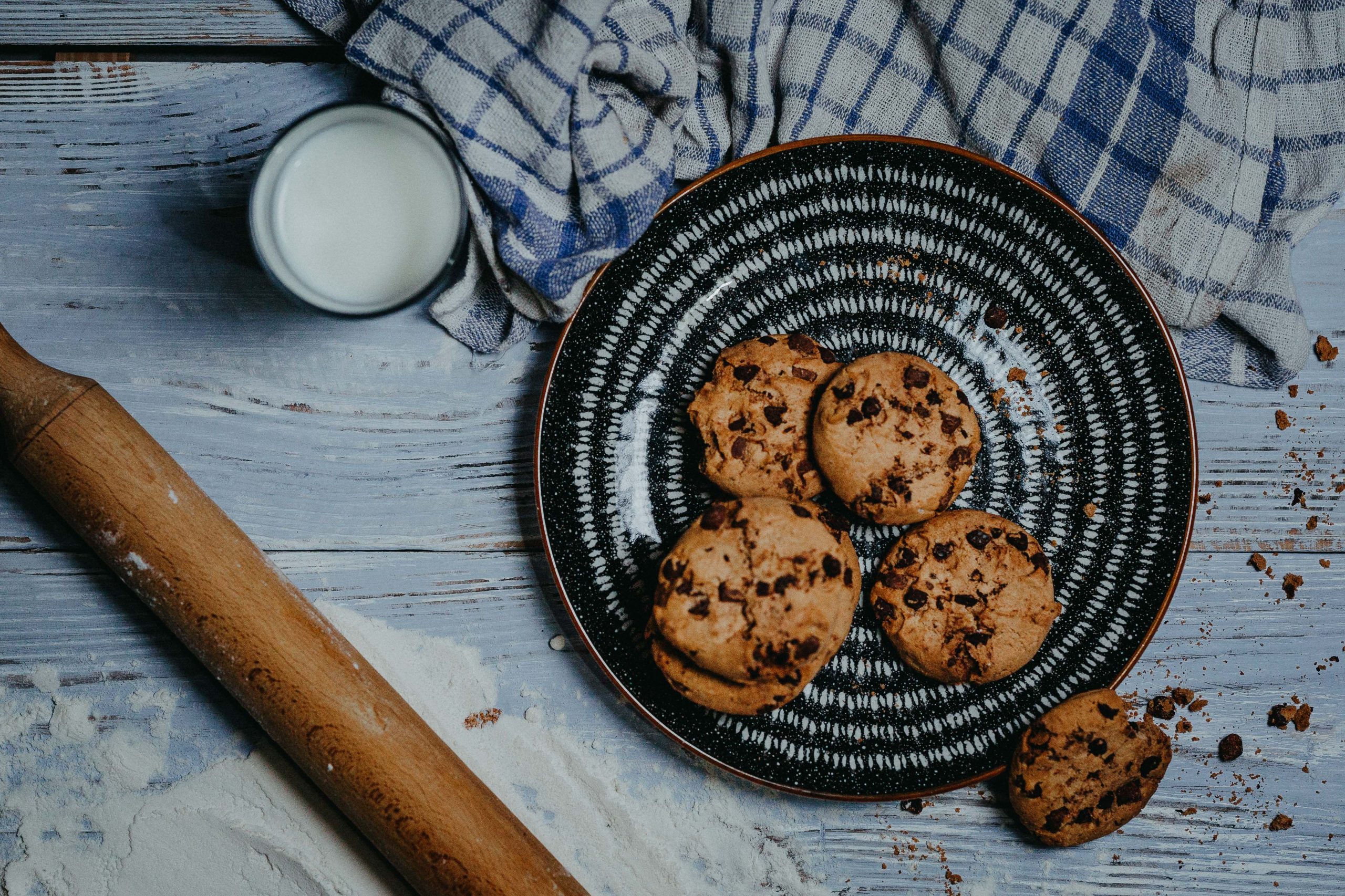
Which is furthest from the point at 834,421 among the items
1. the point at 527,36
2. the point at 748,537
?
the point at 527,36

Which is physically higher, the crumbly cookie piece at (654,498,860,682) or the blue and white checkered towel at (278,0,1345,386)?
the blue and white checkered towel at (278,0,1345,386)

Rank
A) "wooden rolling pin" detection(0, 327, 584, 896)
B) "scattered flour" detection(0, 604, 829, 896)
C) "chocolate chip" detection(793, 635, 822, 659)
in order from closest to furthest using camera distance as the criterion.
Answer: "chocolate chip" detection(793, 635, 822, 659)
"wooden rolling pin" detection(0, 327, 584, 896)
"scattered flour" detection(0, 604, 829, 896)

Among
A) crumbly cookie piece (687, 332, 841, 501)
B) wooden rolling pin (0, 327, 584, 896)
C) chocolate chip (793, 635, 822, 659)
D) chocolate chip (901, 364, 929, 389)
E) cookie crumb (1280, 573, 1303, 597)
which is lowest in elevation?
wooden rolling pin (0, 327, 584, 896)

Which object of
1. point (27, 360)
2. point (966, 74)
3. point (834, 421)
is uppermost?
point (966, 74)

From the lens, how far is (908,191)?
1390mm

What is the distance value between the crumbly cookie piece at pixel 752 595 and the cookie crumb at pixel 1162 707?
692 mm

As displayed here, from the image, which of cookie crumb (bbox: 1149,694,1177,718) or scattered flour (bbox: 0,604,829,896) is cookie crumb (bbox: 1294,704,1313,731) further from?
scattered flour (bbox: 0,604,829,896)

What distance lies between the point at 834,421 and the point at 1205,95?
873 millimetres

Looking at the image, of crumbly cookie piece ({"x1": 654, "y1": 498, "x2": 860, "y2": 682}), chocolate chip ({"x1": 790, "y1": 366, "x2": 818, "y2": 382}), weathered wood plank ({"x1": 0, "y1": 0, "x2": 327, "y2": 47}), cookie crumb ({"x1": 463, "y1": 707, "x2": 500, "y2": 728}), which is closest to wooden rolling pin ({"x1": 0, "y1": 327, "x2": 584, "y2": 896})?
cookie crumb ({"x1": 463, "y1": 707, "x2": 500, "y2": 728})

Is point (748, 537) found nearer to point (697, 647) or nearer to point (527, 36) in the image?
point (697, 647)

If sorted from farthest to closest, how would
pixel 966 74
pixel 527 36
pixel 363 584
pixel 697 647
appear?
1. pixel 363 584
2. pixel 966 74
3. pixel 527 36
4. pixel 697 647

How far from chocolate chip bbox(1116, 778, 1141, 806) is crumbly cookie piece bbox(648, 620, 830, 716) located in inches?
23.1

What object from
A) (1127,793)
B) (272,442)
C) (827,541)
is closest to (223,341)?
(272,442)

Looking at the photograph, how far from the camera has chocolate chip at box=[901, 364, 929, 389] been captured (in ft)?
4.26
